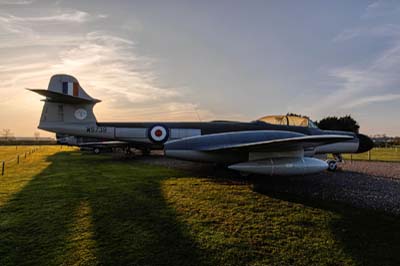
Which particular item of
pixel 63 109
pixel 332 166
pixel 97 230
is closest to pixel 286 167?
pixel 97 230

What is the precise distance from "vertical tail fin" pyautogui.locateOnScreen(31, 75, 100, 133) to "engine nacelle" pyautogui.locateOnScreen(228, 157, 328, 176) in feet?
32.3

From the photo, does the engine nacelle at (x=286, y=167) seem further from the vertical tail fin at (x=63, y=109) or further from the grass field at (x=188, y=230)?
the vertical tail fin at (x=63, y=109)

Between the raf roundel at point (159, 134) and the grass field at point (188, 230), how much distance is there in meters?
6.72

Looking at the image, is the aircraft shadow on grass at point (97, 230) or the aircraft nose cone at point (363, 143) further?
the aircraft nose cone at point (363, 143)

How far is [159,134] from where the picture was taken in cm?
1237

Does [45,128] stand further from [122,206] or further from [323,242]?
[323,242]

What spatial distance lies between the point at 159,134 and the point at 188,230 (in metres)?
9.10

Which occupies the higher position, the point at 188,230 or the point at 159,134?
the point at 159,134

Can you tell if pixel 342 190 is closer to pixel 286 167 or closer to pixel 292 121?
pixel 286 167

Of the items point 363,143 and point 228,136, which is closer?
point 228,136

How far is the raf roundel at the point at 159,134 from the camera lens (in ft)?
40.5

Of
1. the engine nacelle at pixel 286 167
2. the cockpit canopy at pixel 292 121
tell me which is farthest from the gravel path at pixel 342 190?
the cockpit canopy at pixel 292 121

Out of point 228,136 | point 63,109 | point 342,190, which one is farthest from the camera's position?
point 63,109

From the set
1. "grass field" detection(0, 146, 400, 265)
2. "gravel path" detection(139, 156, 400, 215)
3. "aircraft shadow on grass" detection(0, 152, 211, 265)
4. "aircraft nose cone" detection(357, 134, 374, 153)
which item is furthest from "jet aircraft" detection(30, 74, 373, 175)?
"aircraft shadow on grass" detection(0, 152, 211, 265)
